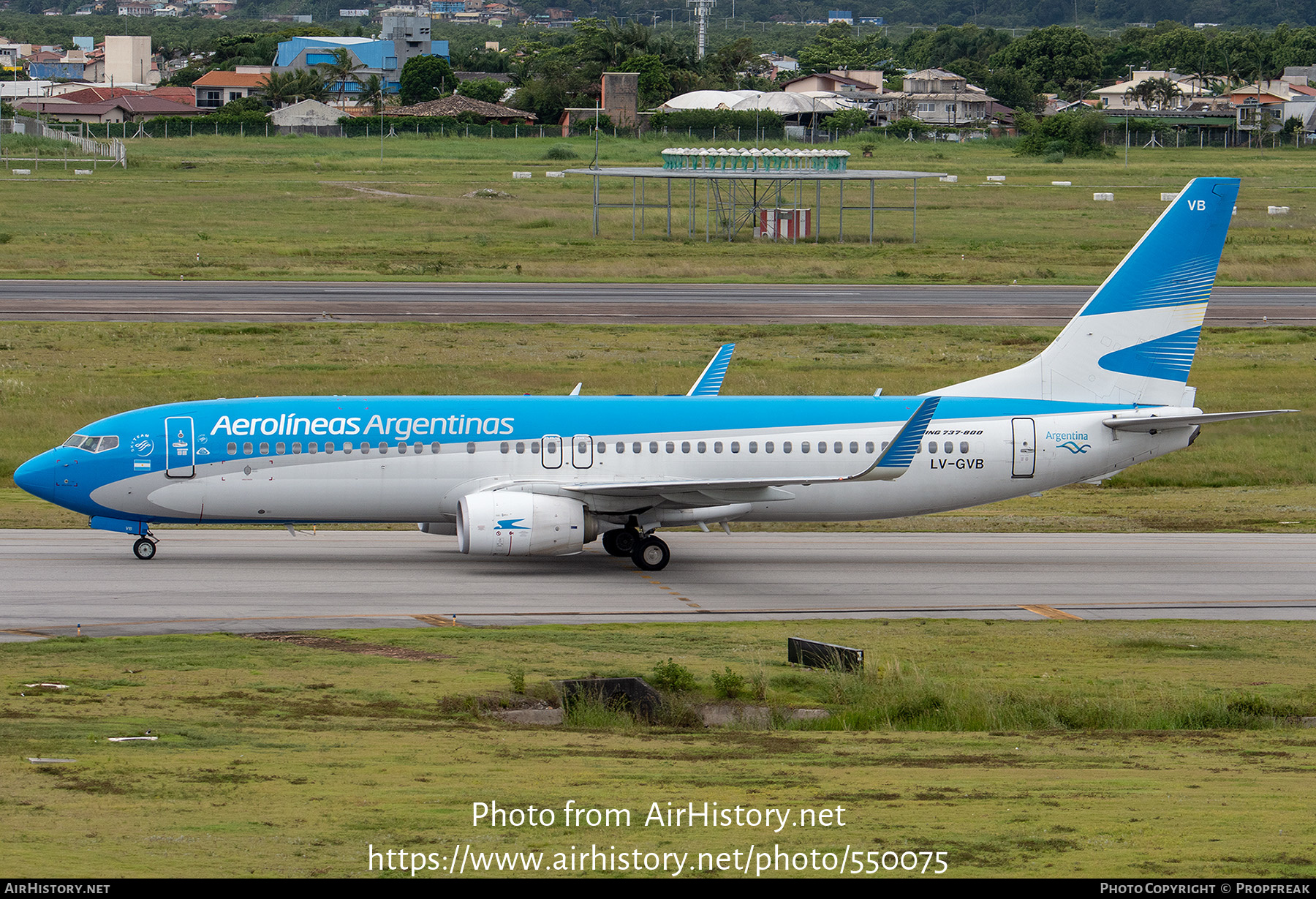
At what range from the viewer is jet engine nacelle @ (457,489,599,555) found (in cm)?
3575

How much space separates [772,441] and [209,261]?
70.6 meters

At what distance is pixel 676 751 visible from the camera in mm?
20703

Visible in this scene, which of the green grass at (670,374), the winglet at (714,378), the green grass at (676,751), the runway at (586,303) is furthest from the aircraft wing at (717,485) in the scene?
the runway at (586,303)

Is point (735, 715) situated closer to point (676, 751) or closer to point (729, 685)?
point (729, 685)

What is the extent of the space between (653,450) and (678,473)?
872 millimetres

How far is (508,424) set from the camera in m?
37.8

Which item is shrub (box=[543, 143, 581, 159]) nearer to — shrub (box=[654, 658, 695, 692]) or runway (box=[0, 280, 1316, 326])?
runway (box=[0, 280, 1316, 326])

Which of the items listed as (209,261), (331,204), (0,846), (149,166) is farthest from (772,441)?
(149,166)

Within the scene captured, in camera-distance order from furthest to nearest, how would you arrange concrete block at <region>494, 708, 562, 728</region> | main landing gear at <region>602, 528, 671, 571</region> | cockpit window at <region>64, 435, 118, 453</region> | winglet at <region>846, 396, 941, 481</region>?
1. main landing gear at <region>602, 528, 671, 571</region>
2. cockpit window at <region>64, 435, 118, 453</region>
3. winglet at <region>846, 396, 941, 481</region>
4. concrete block at <region>494, 708, 562, 728</region>

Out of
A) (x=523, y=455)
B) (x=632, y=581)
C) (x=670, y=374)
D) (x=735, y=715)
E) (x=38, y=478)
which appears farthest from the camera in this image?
(x=670, y=374)

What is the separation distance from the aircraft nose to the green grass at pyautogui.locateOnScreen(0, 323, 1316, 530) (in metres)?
5.60

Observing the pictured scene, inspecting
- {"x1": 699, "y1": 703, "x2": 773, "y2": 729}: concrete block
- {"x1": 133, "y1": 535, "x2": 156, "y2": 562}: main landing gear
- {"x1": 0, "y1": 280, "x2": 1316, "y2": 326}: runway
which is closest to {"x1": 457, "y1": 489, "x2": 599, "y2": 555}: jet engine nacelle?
{"x1": 133, "y1": 535, "x2": 156, "y2": 562}: main landing gear

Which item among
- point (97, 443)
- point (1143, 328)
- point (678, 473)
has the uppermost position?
point (1143, 328)

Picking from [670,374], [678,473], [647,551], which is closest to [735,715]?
[647,551]
